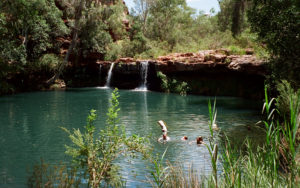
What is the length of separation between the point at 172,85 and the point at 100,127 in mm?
16301

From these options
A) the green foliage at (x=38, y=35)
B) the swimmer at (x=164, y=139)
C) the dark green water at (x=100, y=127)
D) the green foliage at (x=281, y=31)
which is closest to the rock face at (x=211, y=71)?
the dark green water at (x=100, y=127)

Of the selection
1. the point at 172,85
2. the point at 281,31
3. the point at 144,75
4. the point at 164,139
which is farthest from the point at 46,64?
the point at 164,139

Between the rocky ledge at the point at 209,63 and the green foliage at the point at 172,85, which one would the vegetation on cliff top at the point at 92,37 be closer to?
the rocky ledge at the point at 209,63

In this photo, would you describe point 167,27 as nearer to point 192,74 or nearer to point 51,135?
point 192,74

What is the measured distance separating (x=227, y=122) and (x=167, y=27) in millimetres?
27525

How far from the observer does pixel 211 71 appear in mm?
24281

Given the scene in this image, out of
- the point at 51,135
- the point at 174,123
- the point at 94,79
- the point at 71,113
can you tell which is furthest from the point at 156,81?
the point at 51,135

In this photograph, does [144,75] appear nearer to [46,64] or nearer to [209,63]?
[209,63]

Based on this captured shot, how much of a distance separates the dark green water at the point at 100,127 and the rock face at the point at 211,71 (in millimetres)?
4584

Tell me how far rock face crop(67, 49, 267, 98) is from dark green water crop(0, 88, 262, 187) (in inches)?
180

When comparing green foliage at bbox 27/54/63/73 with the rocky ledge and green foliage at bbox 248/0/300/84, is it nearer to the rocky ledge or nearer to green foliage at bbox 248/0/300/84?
the rocky ledge

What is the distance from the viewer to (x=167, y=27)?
38.8 meters

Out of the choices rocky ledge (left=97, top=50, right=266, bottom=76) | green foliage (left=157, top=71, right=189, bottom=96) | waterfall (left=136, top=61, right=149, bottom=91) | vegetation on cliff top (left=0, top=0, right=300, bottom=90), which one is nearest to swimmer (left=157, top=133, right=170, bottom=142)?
vegetation on cliff top (left=0, top=0, right=300, bottom=90)

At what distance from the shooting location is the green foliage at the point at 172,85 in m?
26.5
